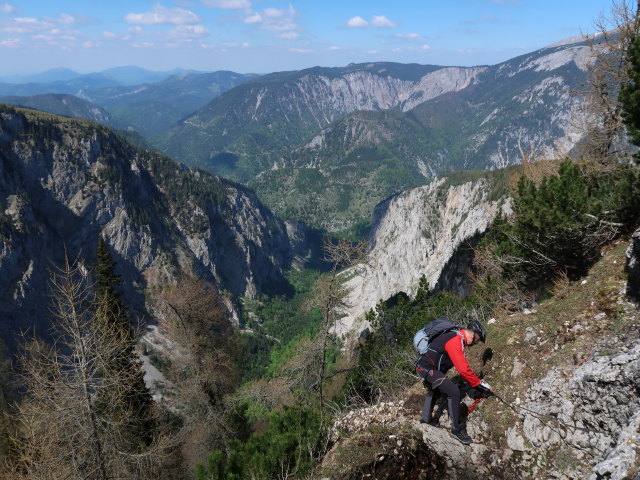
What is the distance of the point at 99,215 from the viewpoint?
123438 millimetres

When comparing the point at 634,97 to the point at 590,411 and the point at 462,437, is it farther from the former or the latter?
the point at 462,437

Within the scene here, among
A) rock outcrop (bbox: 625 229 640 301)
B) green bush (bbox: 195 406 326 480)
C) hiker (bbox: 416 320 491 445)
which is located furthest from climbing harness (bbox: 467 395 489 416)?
rock outcrop (bbox: 625 229 640 301)

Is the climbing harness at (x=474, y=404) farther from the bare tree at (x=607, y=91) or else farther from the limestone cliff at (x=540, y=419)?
the bare tree at (x=607, y=91)

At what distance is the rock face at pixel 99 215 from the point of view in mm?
95500

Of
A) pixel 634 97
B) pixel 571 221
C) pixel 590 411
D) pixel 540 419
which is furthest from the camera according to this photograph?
pixel 571 221

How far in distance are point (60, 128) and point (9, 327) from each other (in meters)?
70.8

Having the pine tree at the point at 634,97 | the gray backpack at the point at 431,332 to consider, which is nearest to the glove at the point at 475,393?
the gray backpack at the point at 431,332

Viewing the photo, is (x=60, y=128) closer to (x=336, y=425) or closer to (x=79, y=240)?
(x=79, y=240)

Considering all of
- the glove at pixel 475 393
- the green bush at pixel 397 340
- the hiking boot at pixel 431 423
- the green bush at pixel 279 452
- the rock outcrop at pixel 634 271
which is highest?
the rock outcrop at pixel 634 271

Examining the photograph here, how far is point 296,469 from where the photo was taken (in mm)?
8641

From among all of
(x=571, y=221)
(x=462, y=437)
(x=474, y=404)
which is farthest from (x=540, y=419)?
(x=571, y=221)

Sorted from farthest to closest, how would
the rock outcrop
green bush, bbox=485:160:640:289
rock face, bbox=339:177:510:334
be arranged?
rock face, bbox=339:177:510:334 → green bush, bbox=485:160:640:289 → the rock outcrop

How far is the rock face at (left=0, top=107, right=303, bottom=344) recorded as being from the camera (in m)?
95.5

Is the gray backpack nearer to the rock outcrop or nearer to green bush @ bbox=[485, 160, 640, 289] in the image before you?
the rock outcrop
